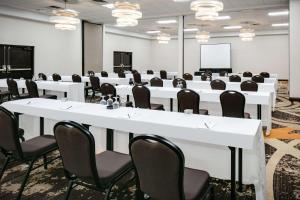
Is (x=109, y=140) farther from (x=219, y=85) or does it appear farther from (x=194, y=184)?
(x=219, y=85)

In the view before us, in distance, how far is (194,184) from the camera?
2.11 m

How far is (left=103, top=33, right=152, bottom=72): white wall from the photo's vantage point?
16.0 m

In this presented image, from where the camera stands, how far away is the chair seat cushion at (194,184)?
1979mm

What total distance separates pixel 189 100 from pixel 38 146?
2.42 m

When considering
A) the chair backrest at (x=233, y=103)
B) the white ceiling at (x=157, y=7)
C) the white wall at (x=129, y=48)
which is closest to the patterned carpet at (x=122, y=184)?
the chair backrest at (x=233, y=103)

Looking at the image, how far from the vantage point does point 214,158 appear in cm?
306

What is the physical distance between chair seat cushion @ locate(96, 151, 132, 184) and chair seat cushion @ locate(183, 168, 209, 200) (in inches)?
22.0

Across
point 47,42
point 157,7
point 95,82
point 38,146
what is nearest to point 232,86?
point 95,82

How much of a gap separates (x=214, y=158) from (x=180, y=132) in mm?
678

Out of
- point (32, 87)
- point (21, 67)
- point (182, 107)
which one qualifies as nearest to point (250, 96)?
point (182, 107)

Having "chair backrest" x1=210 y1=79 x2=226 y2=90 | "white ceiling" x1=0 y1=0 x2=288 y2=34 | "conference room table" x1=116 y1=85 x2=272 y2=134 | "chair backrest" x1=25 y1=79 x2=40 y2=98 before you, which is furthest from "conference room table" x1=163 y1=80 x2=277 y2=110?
"chair backrest" x1=25 y1=79 x2=40 y2=98

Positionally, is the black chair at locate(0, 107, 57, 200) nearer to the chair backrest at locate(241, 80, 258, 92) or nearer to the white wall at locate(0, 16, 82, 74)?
the chair backrest at locate(241, 80, 258, 92)

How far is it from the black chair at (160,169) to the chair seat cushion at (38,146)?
1.34 m

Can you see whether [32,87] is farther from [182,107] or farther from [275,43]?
[275,43]
